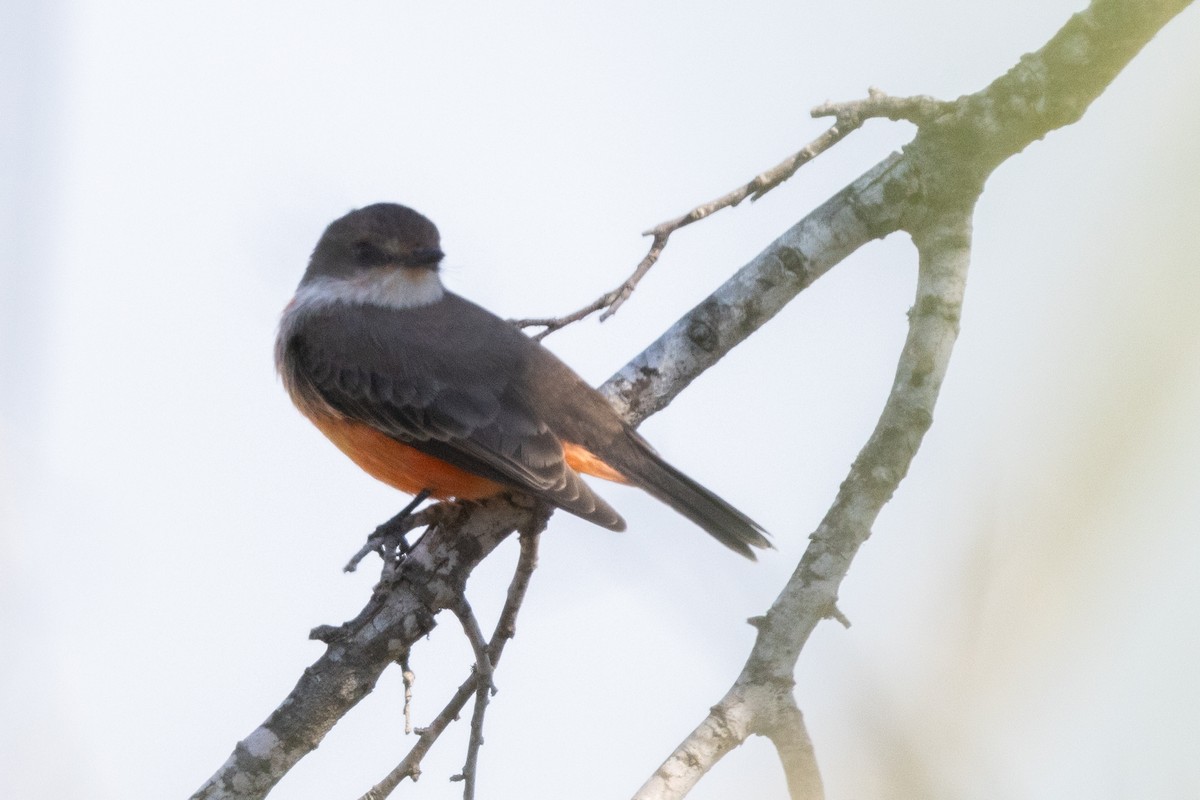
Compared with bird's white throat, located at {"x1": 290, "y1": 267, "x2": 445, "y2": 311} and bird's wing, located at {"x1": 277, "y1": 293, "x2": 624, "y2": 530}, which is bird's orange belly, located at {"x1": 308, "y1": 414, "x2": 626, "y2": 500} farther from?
bird's white throat, located at {"x1": 290, "y1": 267, "x2": 445, "y2": 311}

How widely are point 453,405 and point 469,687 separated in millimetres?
1874

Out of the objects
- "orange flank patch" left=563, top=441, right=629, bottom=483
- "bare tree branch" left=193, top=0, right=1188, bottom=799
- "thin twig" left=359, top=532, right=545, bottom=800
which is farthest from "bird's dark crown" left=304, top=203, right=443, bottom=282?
"thin twig" left=359, top=532, right=545, bottom=800

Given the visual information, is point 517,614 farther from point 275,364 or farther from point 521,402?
point 275,364

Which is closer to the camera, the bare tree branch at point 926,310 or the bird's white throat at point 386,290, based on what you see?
the bare tree branch at point 926,310

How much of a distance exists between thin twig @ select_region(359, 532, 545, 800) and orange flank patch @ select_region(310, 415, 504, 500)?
0.76 metres

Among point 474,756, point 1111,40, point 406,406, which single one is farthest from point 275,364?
point 1111,40

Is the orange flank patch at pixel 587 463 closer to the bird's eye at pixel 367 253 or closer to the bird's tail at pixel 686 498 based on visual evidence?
the bird's tail at pixel 686 498

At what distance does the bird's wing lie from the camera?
5.45 metres

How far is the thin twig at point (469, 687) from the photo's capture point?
13.0ft

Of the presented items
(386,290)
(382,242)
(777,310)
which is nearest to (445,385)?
(386,290)

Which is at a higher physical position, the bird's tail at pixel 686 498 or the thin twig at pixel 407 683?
the bird's tail at pixel 686 498

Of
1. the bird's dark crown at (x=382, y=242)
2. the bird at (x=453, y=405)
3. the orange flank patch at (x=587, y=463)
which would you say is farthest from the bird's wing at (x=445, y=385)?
the bird's dark crown at (x=382, y=242)

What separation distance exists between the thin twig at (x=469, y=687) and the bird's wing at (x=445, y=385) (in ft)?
1.82

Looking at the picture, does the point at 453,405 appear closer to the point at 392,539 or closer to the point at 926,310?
the point at 392,539
